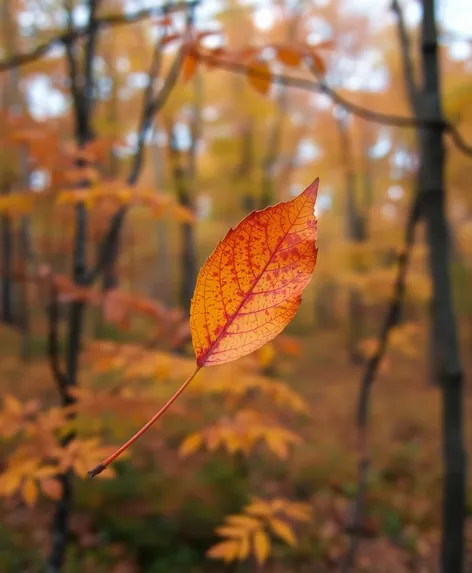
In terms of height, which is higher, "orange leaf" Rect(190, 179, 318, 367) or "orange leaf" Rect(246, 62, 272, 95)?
"orange leaf" Rect(246, 62, 272, 95)

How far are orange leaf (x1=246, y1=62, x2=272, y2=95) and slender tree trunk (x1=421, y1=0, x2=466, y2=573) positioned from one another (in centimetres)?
71

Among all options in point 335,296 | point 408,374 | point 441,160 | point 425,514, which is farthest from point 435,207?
point 335,296

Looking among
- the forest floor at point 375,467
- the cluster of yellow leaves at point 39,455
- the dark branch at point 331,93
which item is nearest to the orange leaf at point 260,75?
the dark branch at point 331,93

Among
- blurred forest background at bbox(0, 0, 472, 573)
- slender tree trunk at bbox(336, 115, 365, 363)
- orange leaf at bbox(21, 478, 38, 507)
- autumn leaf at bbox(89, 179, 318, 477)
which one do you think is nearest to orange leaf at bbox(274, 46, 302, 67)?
blurred forest background at bbox(0, 0, 472, 573)

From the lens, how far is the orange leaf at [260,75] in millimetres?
1326

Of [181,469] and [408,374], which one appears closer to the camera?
[181,469]

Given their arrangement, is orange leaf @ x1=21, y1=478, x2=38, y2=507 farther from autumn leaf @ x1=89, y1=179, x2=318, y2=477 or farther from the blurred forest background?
autumn leaf @ x1=89, y1=179, x2=318, y2=477

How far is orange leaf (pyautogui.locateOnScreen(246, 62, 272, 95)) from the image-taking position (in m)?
1.33

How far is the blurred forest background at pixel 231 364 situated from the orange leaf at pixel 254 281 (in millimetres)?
971

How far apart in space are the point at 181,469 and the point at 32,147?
10.2 feet

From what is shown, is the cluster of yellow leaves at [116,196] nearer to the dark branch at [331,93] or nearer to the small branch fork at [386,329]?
the dark branch at [331,93]

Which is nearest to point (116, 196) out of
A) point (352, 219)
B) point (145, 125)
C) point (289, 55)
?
point (145, 125)

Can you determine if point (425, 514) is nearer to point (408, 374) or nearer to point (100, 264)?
point (100, 264)

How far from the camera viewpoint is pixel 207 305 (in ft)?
1.28
